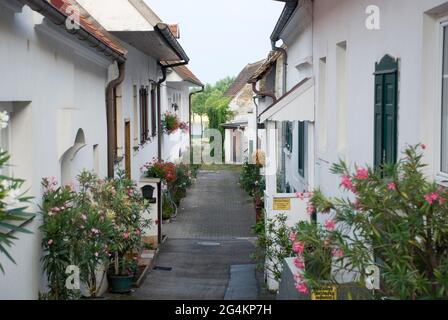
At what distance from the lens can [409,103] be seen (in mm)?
6191

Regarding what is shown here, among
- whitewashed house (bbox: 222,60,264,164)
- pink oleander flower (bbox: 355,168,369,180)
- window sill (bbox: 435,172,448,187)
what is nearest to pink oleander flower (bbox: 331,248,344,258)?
pink oleander flower (bbox: 355,168,369,180)

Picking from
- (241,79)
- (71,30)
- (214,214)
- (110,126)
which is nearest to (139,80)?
(110,126)

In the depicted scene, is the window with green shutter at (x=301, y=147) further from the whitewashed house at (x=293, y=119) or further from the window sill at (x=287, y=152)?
the window sill at (x=287, y=152)

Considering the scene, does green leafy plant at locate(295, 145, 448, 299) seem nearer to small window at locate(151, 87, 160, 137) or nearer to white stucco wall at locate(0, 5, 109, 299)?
white stucco wall at locate(0, 5, 109, 299)

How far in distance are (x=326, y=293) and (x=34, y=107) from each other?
143 inches

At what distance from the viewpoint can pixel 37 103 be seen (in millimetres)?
7266

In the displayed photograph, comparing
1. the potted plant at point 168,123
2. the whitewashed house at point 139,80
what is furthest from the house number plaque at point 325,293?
the potted plant at point 168,123

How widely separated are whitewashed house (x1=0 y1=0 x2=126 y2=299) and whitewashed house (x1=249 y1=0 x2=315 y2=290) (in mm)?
2937

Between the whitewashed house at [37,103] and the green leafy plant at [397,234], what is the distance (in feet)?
8.52

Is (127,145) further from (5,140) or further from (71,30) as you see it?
(5,140)

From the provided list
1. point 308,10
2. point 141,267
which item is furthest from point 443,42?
point 141,267

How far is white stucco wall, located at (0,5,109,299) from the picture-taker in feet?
20.9

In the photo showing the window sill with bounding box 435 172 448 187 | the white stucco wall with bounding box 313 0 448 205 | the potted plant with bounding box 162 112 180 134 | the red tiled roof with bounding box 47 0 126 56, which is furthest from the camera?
the potted plant with bounding box 162 112 180 134
